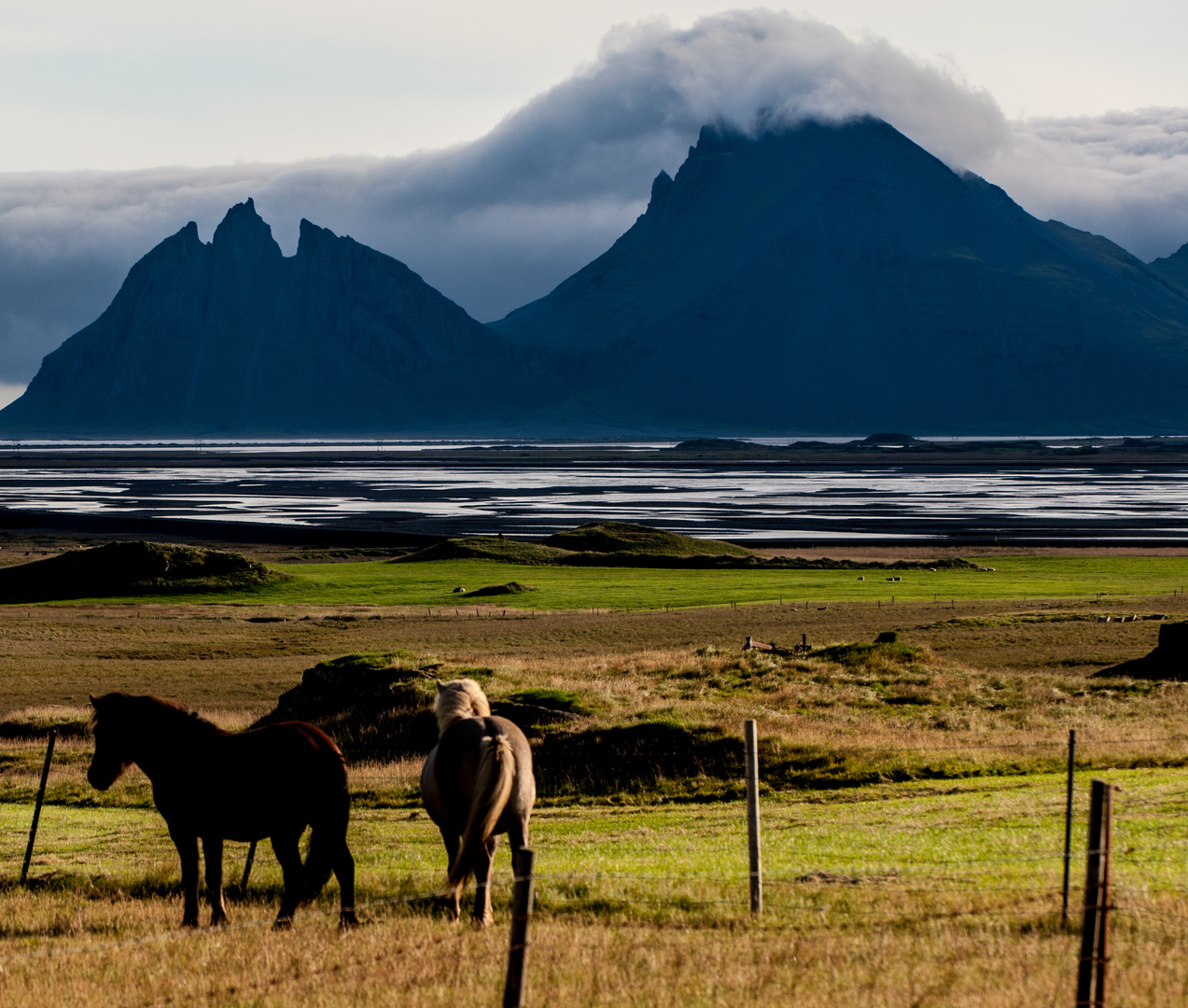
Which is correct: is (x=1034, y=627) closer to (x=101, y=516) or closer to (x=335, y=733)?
(x=335, y=733)

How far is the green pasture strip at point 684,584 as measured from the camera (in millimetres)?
61250

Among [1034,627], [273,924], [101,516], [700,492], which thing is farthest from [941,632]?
[700,492]

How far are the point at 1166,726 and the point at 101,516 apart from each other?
99.4 metres

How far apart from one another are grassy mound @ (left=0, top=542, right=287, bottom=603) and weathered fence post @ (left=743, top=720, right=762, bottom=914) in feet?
199

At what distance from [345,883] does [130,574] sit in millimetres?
63428

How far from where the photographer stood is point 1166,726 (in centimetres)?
2573

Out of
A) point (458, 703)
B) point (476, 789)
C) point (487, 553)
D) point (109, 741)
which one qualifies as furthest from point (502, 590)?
point (476, 789)

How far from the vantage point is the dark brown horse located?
11.6 metres

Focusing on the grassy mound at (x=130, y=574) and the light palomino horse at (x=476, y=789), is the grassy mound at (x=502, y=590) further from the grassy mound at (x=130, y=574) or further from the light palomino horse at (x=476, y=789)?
the light palomino horse at (x=476, y=789)

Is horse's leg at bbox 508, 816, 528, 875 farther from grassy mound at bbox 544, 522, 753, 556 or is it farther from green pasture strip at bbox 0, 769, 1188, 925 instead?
grassy mound at bbox 544, 522, 753, 556

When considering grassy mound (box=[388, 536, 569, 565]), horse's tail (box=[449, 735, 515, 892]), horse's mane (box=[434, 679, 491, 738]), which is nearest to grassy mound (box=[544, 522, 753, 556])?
grassy mound (box=[388, 536, 569, 565])

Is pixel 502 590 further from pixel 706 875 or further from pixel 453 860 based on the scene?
pixel 453 860

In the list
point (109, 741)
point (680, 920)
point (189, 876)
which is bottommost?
point (680, 920)

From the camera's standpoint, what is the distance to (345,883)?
38.2ft
